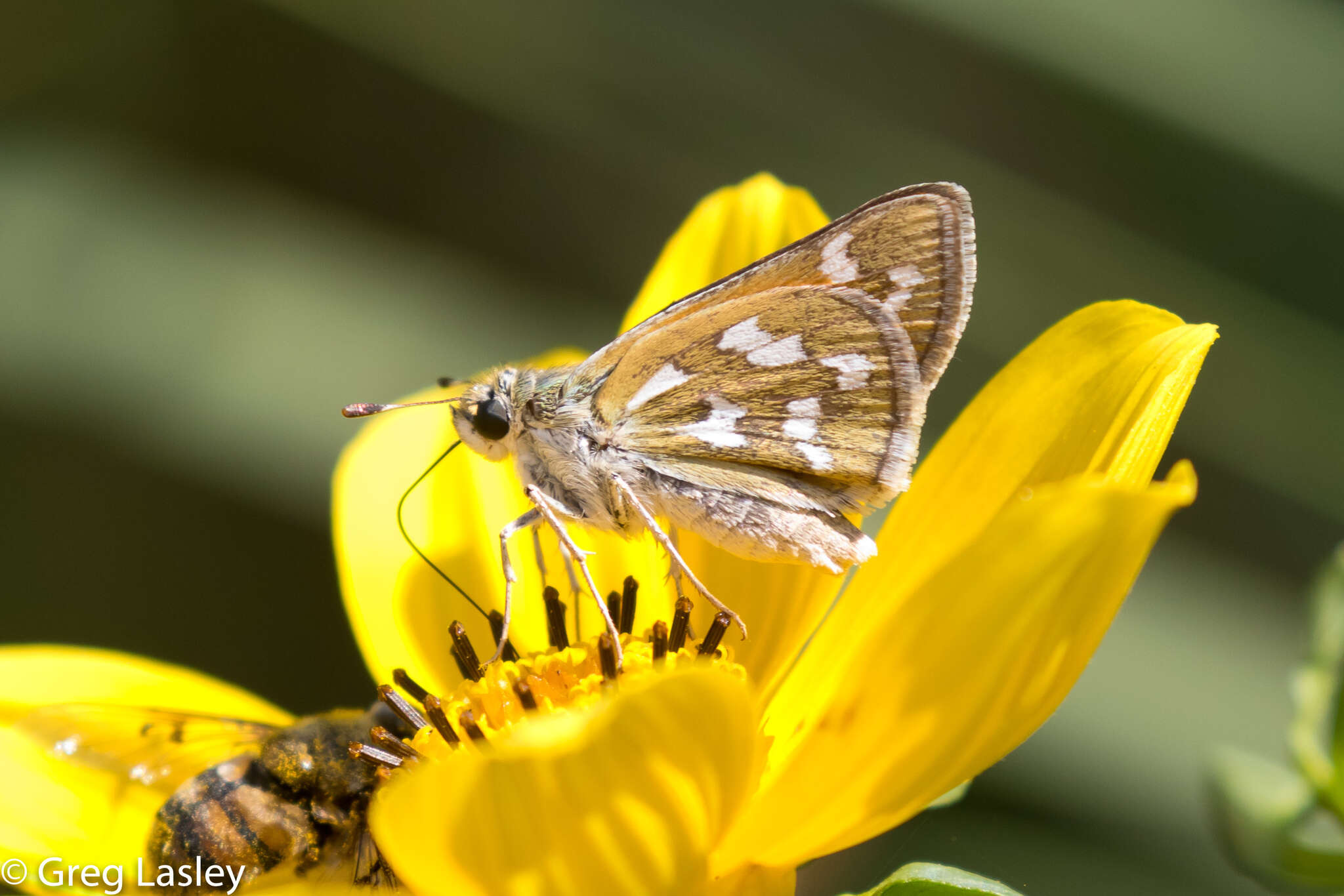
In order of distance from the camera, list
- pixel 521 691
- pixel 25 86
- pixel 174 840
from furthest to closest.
Answer: pixel 25 86 → pixel 521 691 → pixel 174 840

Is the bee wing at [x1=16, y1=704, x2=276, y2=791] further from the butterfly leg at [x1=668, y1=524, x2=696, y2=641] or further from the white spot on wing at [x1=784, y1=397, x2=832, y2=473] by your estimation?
the white spot on wing at [x1=784, y1=397, x2=832, y2=473]

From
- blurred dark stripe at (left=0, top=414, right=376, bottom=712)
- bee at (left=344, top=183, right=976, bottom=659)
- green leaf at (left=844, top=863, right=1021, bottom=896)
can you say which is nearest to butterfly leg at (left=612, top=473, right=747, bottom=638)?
bee at (left=344, top=183, right=976, bottom=659)

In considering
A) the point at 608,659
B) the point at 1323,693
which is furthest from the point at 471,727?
the point at 1323,693

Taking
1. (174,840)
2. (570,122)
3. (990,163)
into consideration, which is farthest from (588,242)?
(174,840)

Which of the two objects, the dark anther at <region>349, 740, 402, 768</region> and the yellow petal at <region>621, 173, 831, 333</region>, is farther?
the yellow petal at <region>621, 173, 831, 333</region>

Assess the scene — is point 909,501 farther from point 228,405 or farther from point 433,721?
point 228,405

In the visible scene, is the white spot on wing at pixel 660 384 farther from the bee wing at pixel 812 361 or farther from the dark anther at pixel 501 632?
the dark anther at pixel 501 632
